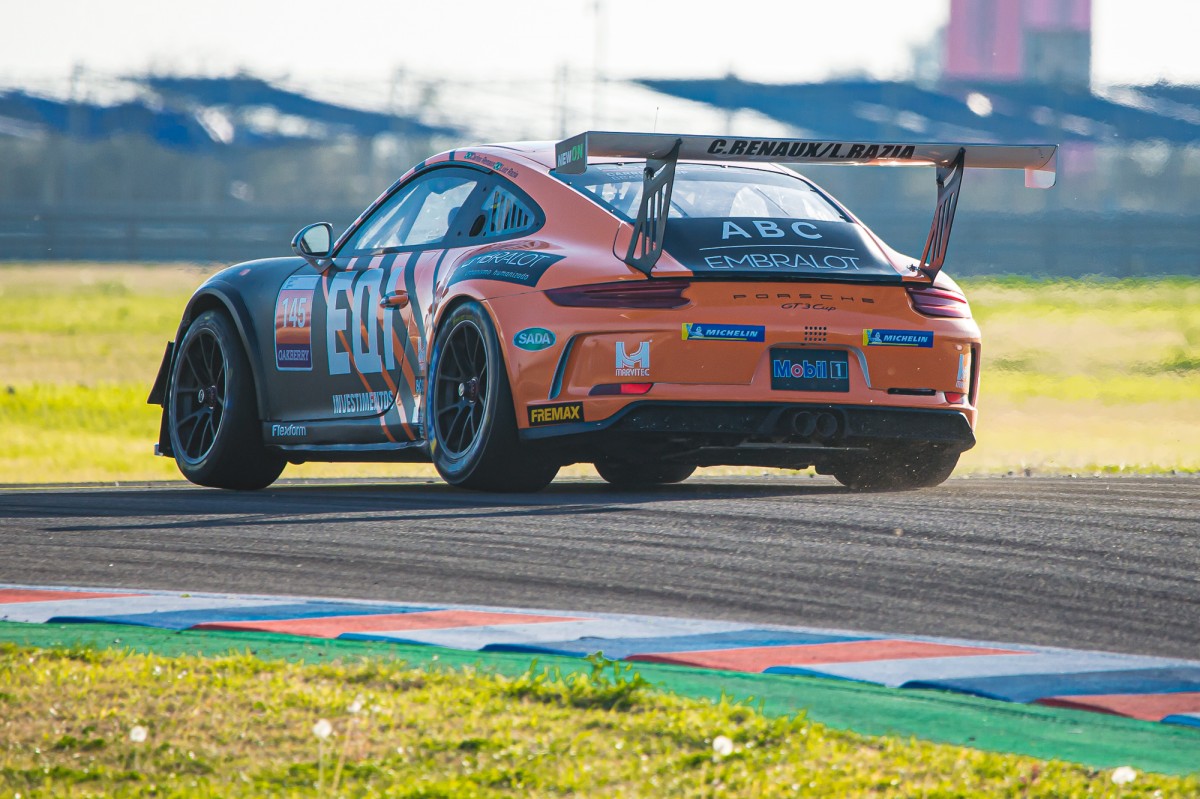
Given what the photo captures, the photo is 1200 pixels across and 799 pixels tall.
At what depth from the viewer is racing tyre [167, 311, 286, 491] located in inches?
355

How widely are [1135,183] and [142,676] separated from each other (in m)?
58.0

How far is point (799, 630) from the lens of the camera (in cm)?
484

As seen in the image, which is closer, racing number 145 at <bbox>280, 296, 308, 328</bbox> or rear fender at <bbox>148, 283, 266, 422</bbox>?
racing number 145 at <bbox>280, 296, 308, 328</bbox>

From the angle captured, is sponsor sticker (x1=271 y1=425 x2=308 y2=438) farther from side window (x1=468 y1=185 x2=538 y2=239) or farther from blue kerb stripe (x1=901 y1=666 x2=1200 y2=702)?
blue kerb stripe (x1=901 y1=666 x2=1200 y2=702)

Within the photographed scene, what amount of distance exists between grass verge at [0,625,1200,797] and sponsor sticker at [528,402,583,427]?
118 inches

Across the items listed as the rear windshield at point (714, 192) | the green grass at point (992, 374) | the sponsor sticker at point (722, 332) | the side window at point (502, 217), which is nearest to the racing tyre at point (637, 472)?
the side window at point (502, 217)

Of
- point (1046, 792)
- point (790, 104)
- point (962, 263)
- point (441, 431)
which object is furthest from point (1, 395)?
point (790, 104)

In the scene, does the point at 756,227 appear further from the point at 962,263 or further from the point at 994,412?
the point at 962,263

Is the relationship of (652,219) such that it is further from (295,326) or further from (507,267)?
(295,326)

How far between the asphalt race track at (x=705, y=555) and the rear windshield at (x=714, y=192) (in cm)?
113

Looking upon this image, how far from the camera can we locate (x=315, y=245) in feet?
29.4

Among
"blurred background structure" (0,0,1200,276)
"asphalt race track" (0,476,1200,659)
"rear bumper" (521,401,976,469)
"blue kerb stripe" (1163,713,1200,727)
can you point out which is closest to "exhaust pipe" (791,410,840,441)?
"rear bumper" (521,401,976,469)

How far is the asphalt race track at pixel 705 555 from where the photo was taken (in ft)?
16.8

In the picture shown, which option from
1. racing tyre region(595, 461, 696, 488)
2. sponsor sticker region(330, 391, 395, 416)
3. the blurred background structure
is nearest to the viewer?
sponsor sticker region(330, 391, 395, 416)
